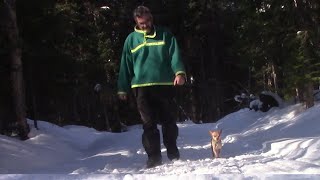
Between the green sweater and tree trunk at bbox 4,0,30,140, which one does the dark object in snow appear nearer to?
tree trunk at bbox 4,0,30,140

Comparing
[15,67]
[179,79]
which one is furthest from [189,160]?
[15,67]

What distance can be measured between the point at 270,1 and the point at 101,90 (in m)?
16.1

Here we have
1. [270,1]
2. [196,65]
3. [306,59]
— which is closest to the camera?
[306,59]

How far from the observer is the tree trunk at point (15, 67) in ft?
30.8

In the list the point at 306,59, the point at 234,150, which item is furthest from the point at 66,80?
the point at 234,150

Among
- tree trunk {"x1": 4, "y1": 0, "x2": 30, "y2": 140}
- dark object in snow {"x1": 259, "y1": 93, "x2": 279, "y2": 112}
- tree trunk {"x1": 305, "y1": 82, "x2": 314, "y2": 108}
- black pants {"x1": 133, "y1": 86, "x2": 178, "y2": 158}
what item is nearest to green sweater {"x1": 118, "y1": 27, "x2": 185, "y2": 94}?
black pants {"x1": 133, "y1": 86, "x2": 178, "y2": 158}

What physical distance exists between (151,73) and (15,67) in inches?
178

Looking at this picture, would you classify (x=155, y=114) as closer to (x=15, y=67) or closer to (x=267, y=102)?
(x=15, y=67)

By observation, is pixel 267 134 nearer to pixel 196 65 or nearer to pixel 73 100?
pixel 73 100

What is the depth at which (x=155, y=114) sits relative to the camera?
6047 mm

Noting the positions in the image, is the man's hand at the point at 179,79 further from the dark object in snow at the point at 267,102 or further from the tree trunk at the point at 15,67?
the dark object in snow at the point at 267,102

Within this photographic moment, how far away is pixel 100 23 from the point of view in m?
27.1

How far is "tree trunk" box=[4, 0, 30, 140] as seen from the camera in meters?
9.38

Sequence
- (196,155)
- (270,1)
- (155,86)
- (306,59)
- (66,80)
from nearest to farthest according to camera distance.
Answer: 1. (155,86)
2. (196,155)
3. (306,59)
4. (270,1)
5. (66,80)
